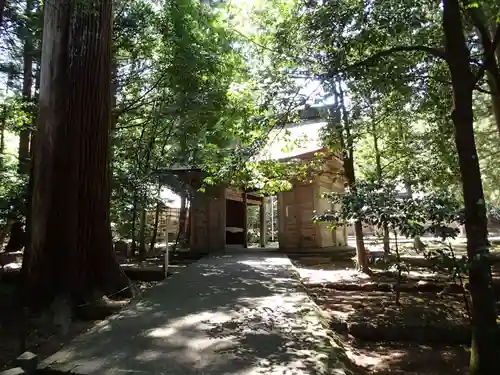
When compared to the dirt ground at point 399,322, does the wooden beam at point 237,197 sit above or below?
above

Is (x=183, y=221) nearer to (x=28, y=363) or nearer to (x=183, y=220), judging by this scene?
(x=183, y=220)

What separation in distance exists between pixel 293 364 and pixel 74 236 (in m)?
4.24

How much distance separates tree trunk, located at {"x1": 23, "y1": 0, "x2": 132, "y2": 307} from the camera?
602cm

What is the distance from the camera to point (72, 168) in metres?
6.28

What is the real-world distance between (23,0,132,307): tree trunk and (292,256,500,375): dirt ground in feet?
12.7

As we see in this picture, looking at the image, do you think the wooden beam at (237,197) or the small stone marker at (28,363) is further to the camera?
the wooden beam at (237,197)

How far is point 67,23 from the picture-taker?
6676 millimetres

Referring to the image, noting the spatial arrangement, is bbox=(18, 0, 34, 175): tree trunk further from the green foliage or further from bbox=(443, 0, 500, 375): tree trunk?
bbox=(443, 0, 500, 375): tree trunk

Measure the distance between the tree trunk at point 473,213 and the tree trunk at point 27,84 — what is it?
843 centimetres

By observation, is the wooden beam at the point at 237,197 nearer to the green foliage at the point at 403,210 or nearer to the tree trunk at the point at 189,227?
the tree trunk at the point at 189,227

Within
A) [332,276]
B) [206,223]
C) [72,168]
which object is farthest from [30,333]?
[206,223]

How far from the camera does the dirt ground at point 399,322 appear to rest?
189 inches

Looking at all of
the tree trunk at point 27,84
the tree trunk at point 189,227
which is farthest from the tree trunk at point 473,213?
the tree trunk at point 189,227

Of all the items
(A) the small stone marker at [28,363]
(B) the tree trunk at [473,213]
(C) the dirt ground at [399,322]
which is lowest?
(C) the dirt ground at [399,322]
